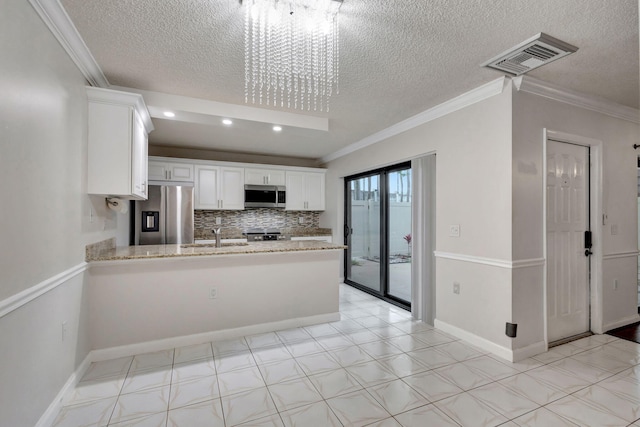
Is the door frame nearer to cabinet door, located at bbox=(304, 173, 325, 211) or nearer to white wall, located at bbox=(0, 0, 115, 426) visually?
cabinet door, located at bbox=(304, 173, 325, 211)

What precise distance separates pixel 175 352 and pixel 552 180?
3941 millimetres

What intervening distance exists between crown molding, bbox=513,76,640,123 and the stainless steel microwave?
13.0 feet

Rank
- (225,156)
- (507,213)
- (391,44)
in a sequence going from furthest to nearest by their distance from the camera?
(225,156) < (507,213) < (391,44)

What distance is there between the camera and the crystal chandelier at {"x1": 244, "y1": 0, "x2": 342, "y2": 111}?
68.9 inches

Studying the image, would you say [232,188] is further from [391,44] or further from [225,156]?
[391,44]

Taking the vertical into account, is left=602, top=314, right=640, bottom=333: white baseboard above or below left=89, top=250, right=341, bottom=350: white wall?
below

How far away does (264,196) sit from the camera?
5.43 metres

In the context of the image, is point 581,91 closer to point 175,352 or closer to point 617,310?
point 617,310

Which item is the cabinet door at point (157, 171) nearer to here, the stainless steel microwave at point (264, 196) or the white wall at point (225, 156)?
the white wall at point (225, 156)

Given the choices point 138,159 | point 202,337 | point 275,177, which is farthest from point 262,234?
point 138,159

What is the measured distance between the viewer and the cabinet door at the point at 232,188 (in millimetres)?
5193

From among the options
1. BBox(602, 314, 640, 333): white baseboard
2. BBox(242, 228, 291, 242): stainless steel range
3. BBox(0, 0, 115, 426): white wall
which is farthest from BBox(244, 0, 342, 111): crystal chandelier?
BBox(602, 314, 640, 333): white baseboard

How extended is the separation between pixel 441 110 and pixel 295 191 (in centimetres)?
318

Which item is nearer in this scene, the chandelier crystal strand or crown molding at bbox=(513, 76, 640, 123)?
the chandelier crystal strand
